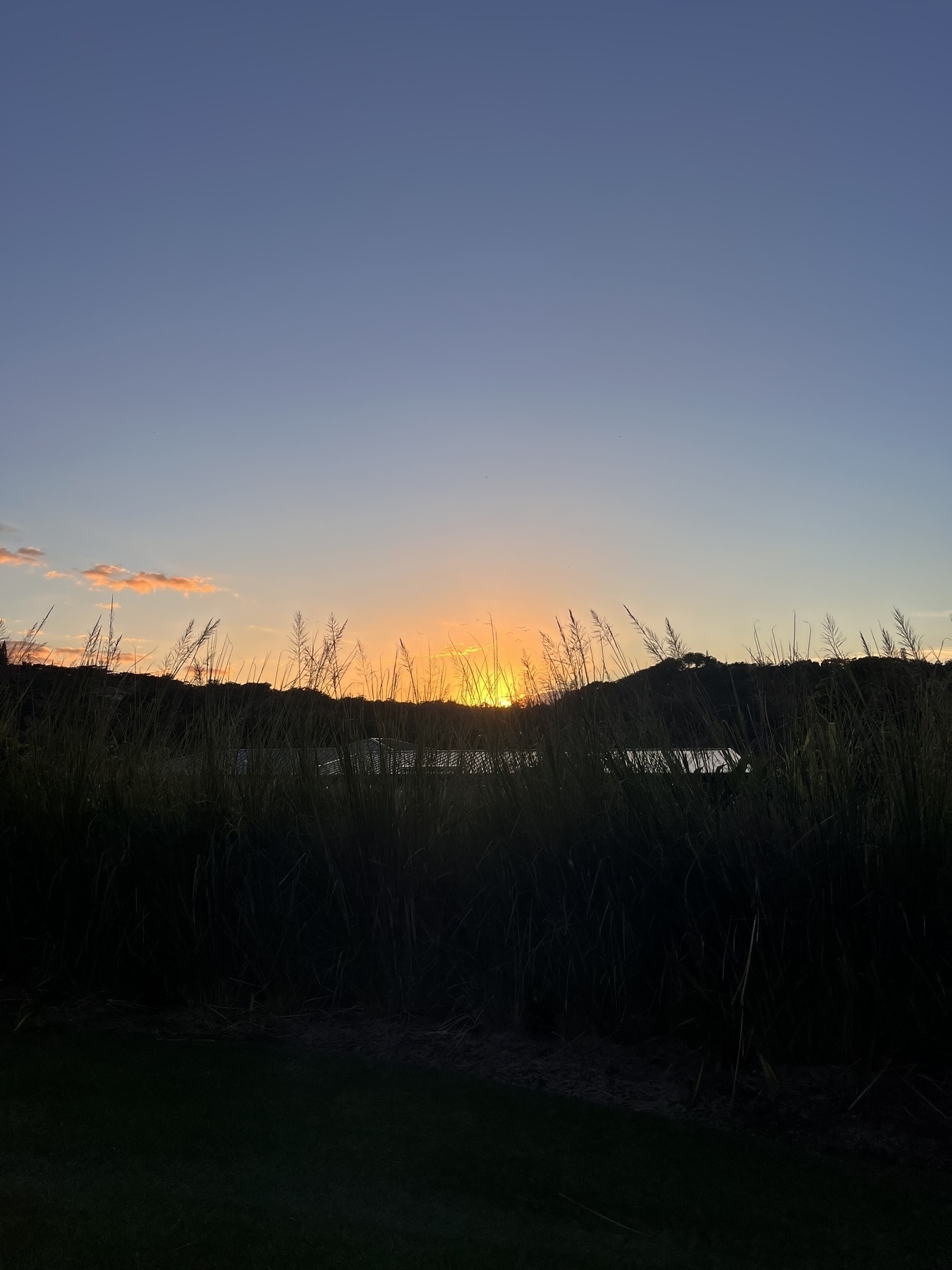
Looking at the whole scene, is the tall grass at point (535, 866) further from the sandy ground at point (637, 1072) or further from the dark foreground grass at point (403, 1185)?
the dark foreground grass at point (403, 1185)

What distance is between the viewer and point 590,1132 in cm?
311

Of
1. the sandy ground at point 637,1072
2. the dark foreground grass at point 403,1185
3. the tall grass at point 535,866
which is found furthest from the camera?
the tall grass at point 535,866

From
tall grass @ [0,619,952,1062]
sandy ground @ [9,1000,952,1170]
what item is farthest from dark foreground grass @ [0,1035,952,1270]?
tall grass @ [0,619,952,1062]

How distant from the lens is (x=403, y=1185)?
2777mm

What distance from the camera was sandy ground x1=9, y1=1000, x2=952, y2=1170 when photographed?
125 inches

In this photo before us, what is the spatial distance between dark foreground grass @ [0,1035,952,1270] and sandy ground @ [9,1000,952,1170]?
7.7 inches

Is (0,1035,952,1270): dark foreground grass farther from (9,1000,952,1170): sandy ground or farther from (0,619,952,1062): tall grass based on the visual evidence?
(0,619,952,1062): tall grass

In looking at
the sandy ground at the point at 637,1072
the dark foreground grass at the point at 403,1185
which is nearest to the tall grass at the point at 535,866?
the sandy ground at the point at 637,1072

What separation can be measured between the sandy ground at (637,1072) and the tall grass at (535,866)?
9 centimetres

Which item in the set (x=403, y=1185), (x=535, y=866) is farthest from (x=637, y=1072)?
(x=403, y=1185)

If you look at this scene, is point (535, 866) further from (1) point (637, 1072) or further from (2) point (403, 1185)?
(2) point (403, 1185)

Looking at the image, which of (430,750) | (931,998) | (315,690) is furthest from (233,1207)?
(315,690)

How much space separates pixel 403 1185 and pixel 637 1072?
1173 mm

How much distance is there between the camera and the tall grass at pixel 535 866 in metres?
3.62
